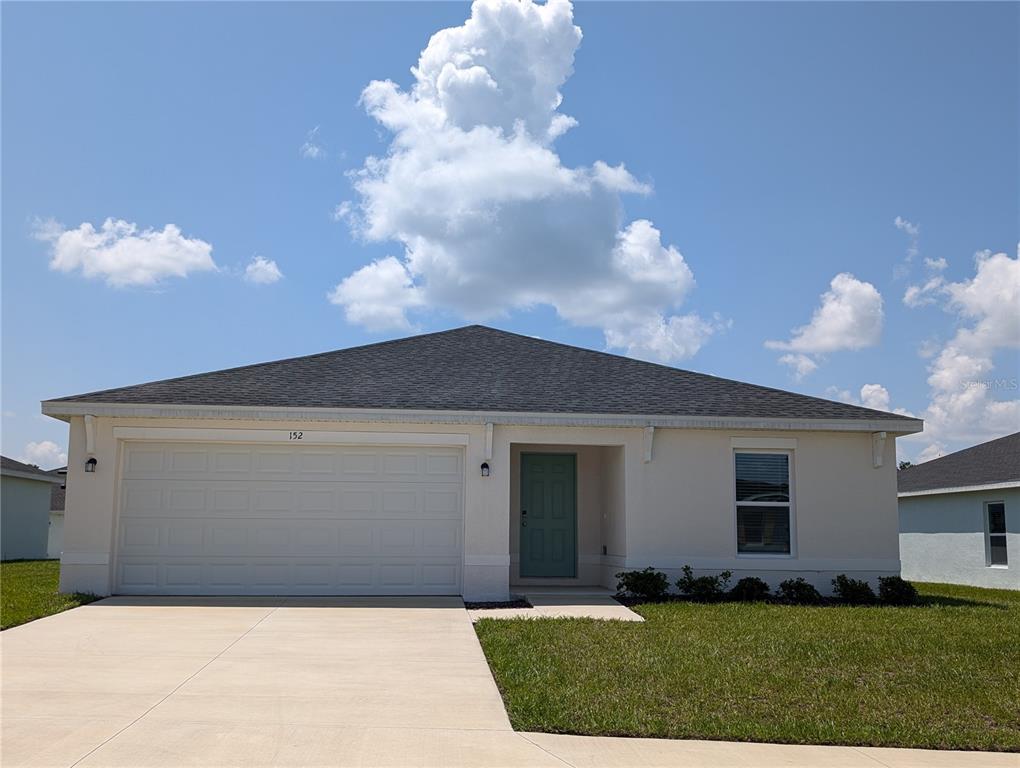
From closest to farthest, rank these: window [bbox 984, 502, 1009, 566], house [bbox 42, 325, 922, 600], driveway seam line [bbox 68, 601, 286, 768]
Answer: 1. driveway seam line [bbox 68, 601, 286, 768]
2. house [bbox 42, 325, 922, 600]
3. window [bbox 984, 502, 1009, 566]

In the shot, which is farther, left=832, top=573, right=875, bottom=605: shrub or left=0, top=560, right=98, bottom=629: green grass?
left=832, top=573, right=875, bottom=605: shrub

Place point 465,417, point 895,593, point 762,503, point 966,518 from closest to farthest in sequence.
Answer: point 465,417 < point 895,593 < point 762,503 < point 966,518

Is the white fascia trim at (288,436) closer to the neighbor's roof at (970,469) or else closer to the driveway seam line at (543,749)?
the driveway seam line at (543,749)

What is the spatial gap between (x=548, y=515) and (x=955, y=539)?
39.8ft

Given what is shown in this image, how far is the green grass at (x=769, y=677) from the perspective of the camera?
6.78 m

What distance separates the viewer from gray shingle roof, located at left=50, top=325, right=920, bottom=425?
47.6 feet

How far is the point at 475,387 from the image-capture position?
50.8ft

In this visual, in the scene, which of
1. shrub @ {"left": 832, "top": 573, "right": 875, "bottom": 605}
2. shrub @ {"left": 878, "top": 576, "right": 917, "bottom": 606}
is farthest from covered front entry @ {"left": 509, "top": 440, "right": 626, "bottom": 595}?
shrub @ {"left": 878, "top": 576, "right": 917, "bottom": 606}

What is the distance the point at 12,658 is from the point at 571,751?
587cm

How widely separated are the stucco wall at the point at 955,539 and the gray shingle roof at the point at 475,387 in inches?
289

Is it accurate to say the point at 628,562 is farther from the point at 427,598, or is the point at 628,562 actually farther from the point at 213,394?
the point at 213,394

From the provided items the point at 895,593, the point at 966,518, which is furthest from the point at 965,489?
the point at 895,593

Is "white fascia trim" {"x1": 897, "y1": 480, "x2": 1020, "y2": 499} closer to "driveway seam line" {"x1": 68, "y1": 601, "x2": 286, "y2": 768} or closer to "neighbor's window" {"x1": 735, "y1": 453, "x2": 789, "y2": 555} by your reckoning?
"neighbor's window" {"x1": 735, "y1": 453, "x2": 789, "y2": 555}

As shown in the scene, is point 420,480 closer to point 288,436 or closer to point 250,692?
point 288,436
